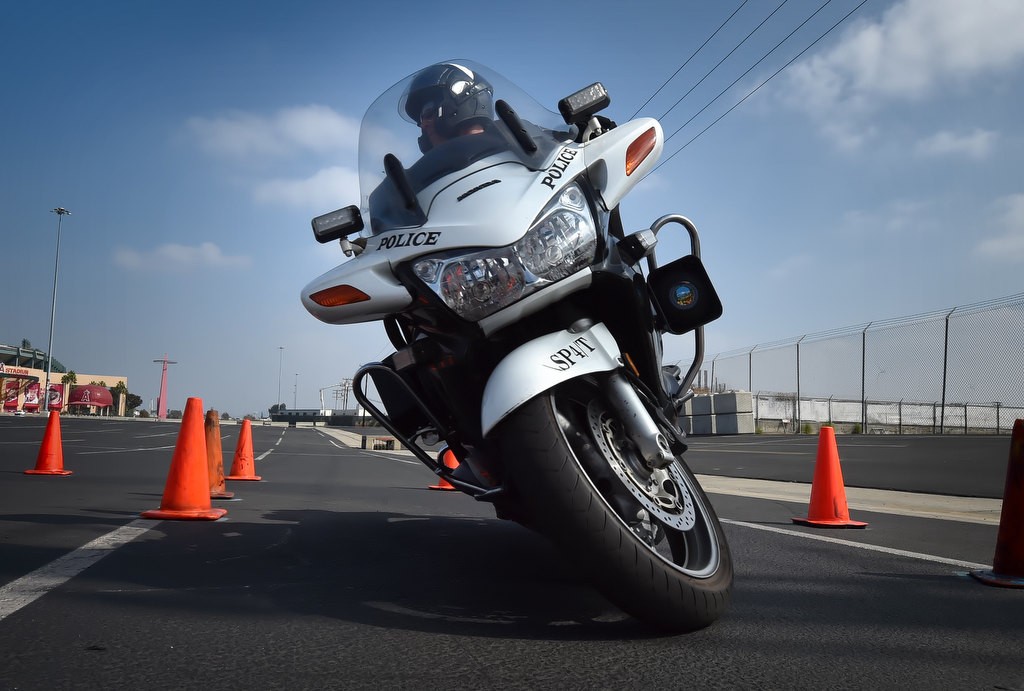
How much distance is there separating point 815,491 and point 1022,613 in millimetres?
3203

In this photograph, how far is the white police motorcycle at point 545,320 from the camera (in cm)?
254

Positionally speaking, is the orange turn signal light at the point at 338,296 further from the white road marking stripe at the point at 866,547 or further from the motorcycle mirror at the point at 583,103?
the white road marking stripe at the point at 866,547

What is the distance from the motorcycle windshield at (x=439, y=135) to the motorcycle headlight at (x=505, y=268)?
12.3 inches

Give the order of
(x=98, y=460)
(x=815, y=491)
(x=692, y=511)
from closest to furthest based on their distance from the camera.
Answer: (x=692, y=511)
(x=815, y=491)
(x=98, y=460)

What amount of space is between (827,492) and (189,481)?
4.78 meters

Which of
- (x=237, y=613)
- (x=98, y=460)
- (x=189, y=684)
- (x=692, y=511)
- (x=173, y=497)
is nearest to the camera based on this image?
(x=189, y=684)

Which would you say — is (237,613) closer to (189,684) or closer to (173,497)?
(189,684)

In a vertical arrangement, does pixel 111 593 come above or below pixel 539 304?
below

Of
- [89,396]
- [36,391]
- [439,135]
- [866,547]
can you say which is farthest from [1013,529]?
[89,396]

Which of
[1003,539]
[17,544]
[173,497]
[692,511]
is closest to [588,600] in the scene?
[692,511]

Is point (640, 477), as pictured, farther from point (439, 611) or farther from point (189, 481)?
point (189, 481)

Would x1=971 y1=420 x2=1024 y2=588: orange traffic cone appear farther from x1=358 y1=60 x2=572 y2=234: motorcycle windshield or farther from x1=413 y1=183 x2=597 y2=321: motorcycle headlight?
x1=358 y1=60 x2=572 y2=234: motorcycle windshield

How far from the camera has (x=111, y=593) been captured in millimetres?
3047

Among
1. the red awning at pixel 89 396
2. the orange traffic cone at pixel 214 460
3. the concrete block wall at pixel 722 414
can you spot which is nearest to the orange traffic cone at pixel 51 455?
the orange traffic cone at pixel 214 460
